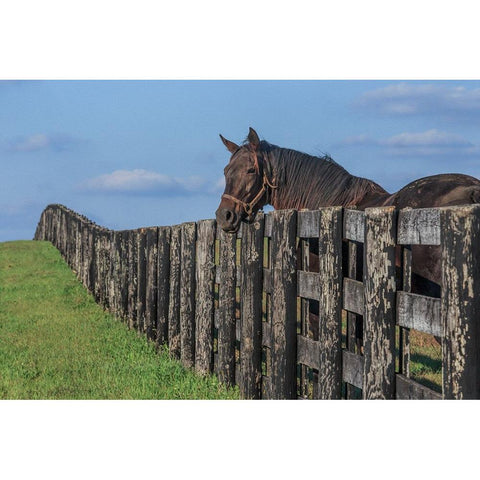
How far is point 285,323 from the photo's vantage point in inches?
254

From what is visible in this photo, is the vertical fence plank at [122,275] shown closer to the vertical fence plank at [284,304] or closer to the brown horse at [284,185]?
the brown horse at [284,185]

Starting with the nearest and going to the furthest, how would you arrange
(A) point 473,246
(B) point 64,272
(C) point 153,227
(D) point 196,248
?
(A) point 473,246, (D) point 196,248, (C) point 153,227, (B) point 64,272

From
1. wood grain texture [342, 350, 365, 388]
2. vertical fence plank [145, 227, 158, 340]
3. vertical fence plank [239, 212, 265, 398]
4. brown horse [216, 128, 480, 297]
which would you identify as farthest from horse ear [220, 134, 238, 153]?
wood grain texture [342, 350, 365, 388]

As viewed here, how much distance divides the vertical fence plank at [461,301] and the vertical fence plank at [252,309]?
11.3ft

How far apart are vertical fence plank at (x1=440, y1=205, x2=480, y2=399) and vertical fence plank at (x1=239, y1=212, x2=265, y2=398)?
136 inches

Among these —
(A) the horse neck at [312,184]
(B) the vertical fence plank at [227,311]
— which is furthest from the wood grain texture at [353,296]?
(A) the horse neck at [312,184]

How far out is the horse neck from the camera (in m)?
8.22

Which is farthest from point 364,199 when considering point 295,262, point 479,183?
point 295,262

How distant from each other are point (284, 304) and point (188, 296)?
3.50 meters

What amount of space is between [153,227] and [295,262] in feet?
20.4

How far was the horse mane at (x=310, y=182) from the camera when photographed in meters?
8.23

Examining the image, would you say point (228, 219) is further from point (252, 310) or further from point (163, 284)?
point (163, 284)

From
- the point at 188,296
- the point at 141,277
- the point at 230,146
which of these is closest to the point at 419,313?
the point at 230,146
